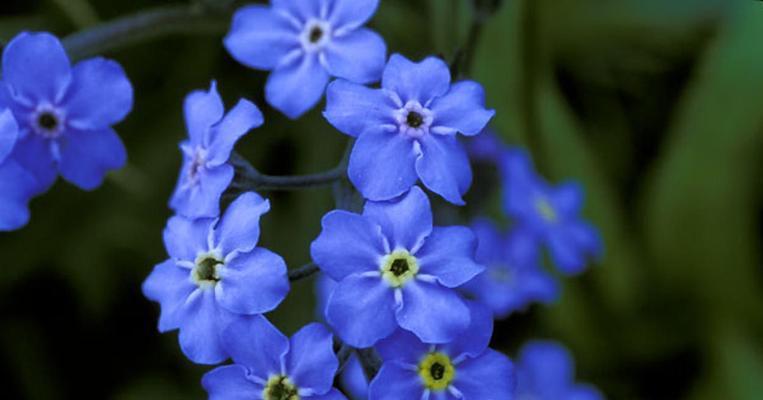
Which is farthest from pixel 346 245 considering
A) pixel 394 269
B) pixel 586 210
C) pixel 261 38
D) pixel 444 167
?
pixel 586 210

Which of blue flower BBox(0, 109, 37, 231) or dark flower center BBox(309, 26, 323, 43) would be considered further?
dark flower center BBox(309, 26, 323, 43)

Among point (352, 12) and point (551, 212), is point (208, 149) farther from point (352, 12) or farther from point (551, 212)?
point (551, 212)

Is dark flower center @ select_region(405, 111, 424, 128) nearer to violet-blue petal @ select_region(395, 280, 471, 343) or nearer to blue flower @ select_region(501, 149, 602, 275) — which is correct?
violet-blue petal @ select_region(395, 280, 471, 343)

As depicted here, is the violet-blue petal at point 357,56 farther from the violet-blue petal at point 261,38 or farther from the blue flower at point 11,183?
the blue flower at point 11,183

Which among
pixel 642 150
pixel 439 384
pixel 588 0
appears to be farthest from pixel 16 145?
pixel 642 150

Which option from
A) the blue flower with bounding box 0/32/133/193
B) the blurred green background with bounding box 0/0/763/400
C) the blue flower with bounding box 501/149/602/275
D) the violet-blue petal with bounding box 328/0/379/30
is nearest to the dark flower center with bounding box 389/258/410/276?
the violet-blue petal with bounding box 328/0/379/30

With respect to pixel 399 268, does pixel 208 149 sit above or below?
above
